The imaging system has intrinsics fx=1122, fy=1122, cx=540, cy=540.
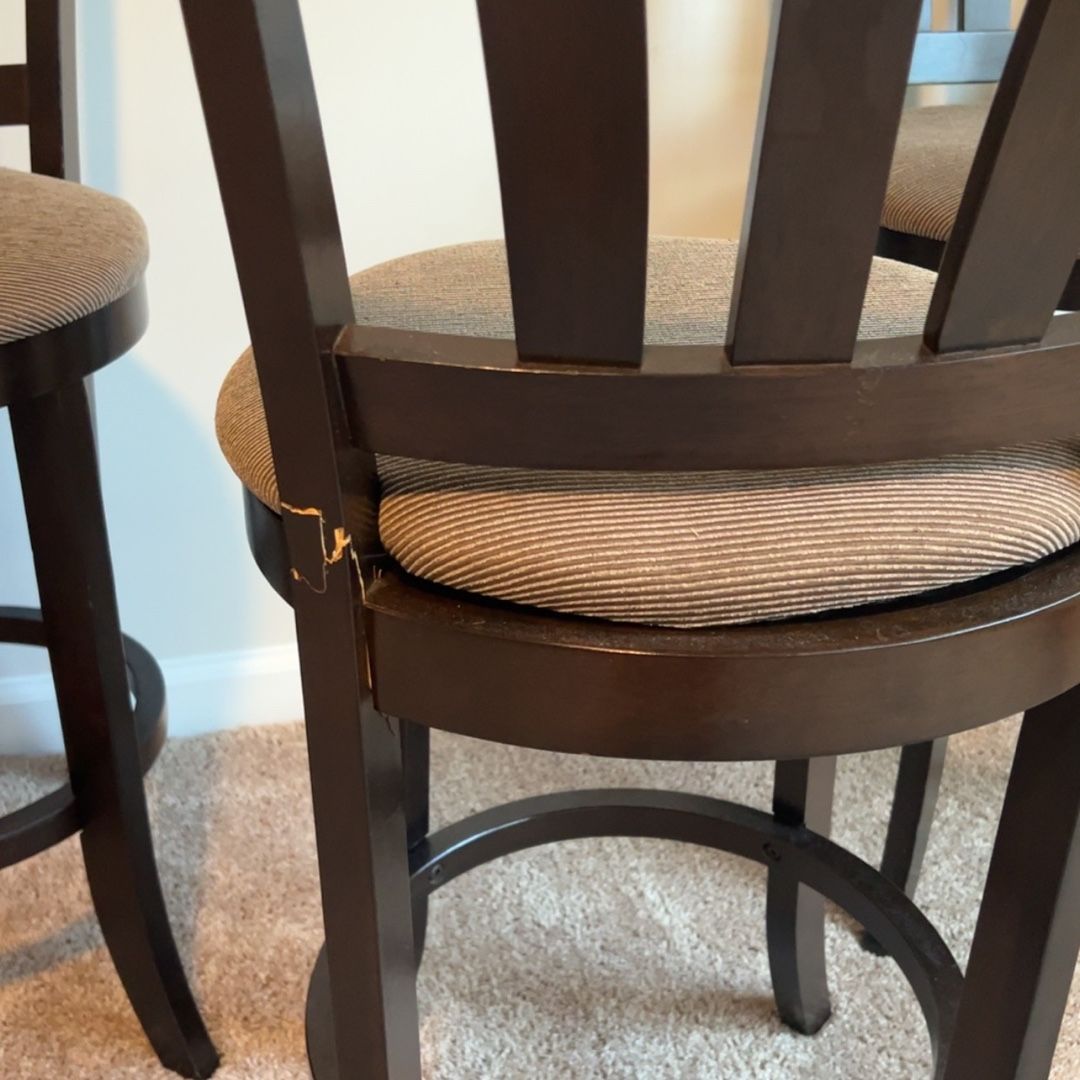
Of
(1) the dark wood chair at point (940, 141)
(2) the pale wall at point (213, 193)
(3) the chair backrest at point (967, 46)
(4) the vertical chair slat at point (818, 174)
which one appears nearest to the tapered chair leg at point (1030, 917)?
(4) the vertical chair slat at point (818, 174)

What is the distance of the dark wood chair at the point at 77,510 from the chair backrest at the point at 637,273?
0.85 feet

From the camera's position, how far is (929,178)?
0.85 m

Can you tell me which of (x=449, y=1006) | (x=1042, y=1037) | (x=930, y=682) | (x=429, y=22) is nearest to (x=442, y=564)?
(x=930, y=682)

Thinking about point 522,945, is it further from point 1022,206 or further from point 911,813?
point 1022,206

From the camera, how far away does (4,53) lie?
1.00m

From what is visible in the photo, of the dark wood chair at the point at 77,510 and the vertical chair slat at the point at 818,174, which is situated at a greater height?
the vertical chair slat at the point at 818,174

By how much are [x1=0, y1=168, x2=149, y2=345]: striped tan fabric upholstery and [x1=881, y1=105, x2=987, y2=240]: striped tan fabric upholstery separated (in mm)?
514

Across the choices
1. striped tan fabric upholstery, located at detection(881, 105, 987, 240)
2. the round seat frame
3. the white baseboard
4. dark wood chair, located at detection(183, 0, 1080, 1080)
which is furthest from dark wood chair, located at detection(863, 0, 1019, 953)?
the white baseboard

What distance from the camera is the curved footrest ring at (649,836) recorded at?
717 mm

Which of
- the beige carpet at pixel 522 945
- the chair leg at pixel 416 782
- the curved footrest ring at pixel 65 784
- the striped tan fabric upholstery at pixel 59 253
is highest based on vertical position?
the striped tan fabric upholstery at pixel 59 253

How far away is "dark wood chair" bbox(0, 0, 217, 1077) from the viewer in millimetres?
604

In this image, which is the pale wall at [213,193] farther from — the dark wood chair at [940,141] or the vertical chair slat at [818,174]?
the vertical chair slat at [818,174]

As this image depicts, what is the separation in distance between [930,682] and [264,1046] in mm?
717

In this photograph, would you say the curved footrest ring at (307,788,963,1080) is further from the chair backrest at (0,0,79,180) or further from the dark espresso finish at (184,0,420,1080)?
the chair backrest at (0,0,79,180)
